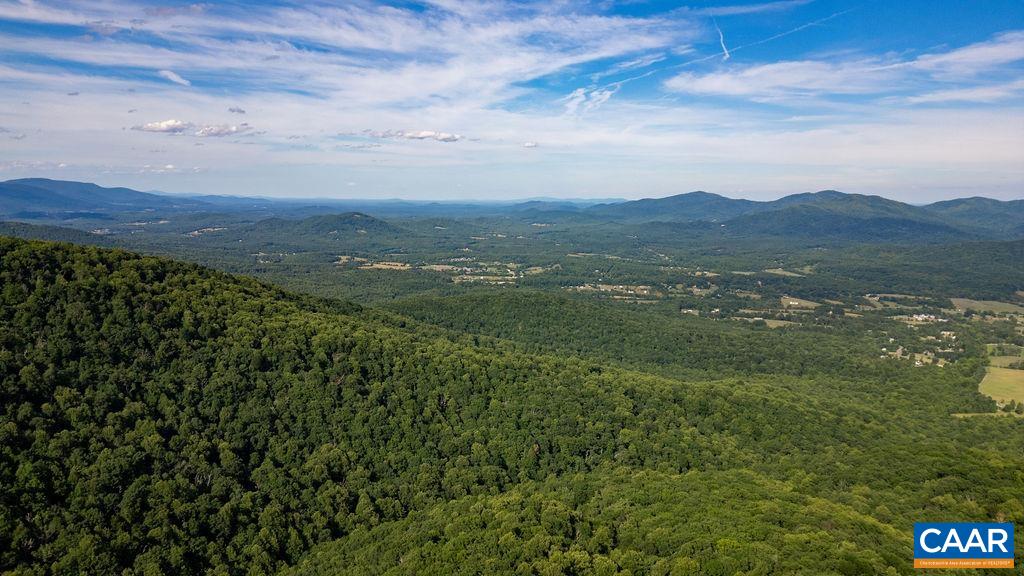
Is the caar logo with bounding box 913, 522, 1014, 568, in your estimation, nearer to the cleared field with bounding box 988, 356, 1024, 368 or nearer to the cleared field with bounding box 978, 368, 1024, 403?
the cleared field with bounding box 978, 368, 1024, 403

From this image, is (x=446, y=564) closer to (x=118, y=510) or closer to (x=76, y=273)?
(x=118, y=510)

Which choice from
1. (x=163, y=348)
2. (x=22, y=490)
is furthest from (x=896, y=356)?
(x=22, y=490)

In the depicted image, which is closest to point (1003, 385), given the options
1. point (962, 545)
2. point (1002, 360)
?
point (1002, 360)

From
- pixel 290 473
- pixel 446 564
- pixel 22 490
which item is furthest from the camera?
pixel 290 473

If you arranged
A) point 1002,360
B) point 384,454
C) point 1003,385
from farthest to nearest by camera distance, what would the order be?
point 1002,360
point 1003,385
point 384,454

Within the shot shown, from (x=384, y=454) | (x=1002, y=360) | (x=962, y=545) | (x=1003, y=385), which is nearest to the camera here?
(x=962, y=545)

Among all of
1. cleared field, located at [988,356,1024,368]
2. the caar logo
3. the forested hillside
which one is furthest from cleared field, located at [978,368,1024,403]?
the caar logo

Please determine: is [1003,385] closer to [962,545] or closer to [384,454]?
[962,545]
